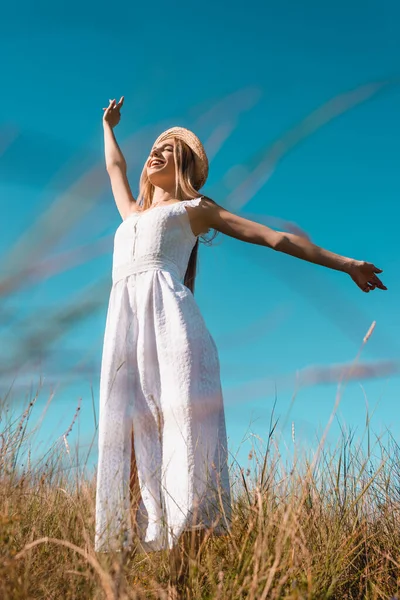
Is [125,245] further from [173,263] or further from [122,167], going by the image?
[122,167]

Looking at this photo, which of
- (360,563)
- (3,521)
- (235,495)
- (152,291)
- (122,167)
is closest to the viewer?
(3,521)

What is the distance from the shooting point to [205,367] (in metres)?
3.18

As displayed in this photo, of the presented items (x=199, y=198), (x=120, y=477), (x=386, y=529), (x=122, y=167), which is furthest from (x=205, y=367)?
(x=122, y=167)

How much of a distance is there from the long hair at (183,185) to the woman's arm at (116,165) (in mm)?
107

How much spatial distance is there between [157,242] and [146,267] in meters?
0.15

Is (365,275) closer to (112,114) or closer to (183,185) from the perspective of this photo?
(183,185)

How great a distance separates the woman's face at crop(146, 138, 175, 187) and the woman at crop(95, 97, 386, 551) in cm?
13

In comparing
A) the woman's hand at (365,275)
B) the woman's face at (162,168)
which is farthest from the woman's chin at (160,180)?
the woman's hand at (365,275)

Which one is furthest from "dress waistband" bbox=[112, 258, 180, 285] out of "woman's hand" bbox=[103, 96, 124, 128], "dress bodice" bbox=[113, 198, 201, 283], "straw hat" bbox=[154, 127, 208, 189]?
"woman's hand" bbox=[103, 96, 124, 128]

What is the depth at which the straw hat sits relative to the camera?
3.95 meters

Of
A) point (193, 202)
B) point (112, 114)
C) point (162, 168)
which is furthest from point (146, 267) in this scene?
point (112, 114)

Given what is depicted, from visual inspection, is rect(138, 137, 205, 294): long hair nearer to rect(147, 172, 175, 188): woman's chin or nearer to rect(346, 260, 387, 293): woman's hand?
rect(147, 172, 175, 188): woman's chin

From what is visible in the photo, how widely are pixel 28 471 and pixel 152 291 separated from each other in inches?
45.5

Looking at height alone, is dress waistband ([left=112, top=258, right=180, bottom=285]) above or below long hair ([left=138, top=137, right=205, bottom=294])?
below
